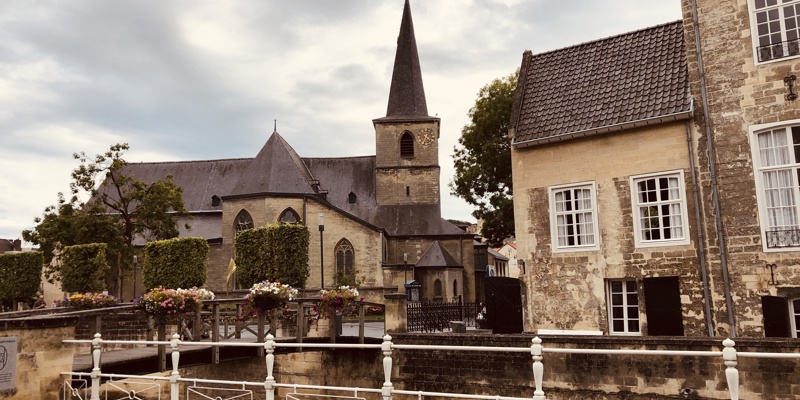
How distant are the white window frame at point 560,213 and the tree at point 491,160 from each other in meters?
13.7

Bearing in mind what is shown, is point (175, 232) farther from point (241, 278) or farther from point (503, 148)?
point (503, 148)

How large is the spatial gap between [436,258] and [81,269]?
24.1 metres

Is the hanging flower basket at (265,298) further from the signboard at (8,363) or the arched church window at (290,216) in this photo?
the arched church window at (290,216)

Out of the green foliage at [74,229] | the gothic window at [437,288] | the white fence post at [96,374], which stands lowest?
the white fence post at [96,374]

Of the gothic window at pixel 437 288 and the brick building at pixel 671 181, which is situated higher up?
the brick building at pixel 671 181

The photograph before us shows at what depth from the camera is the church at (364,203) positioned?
4284 centimetres

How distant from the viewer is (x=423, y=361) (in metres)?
15.0

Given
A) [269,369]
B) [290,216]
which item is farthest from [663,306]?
[290,216]

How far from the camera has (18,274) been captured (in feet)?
96.4

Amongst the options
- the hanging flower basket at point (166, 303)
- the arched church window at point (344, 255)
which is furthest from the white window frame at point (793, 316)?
the arched church window at point (344, 255)

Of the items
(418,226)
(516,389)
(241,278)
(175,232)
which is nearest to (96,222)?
(175,232)

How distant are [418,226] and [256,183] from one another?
12338mm

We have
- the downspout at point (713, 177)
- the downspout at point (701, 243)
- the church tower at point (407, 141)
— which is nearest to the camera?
the downspout at point (713, 177)

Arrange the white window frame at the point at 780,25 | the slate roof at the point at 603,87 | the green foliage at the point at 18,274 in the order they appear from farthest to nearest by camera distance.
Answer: the green foliage at the point at 18,274
the slate roof at the point at 603,87
the white window frame at the point at 780,25
